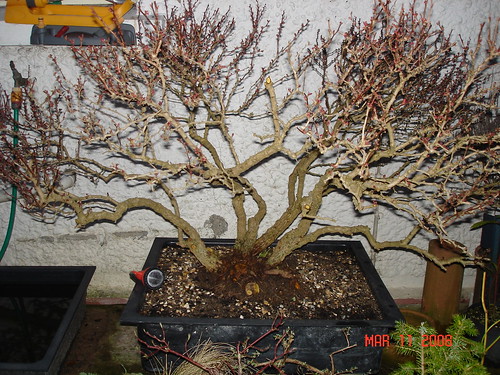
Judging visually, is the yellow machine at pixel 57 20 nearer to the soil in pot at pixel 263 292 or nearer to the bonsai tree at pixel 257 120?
the bonsai tree at pixel 257 120

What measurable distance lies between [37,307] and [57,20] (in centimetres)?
169

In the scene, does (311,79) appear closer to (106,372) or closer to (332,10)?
(332,10)

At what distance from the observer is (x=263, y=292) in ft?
7.85

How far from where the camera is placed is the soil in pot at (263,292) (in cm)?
228

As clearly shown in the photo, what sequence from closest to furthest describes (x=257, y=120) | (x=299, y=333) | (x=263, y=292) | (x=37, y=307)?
(x=299, y=333) → (x=263, y=292) → (x=257, y=120) → (x=37, y=307)

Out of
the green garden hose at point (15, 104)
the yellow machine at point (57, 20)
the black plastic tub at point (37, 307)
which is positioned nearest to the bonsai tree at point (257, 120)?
the green garden hose at point (15, 104)

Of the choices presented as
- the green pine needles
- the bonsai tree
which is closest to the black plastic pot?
the green pine needles

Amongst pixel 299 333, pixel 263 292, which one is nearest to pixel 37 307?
pixel 263 292

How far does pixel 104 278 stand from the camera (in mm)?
3127

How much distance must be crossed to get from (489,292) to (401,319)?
1040 mm

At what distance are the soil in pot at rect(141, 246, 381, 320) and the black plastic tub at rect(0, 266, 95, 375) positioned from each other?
529 mm

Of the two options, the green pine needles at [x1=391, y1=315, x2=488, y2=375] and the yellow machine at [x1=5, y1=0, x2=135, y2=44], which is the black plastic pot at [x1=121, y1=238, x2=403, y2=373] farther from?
the yellow machine at [x1=5, y1=0, x2=135, y2=44]

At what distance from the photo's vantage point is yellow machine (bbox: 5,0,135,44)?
2.58 metres

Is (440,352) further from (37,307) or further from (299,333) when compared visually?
(37,307)
